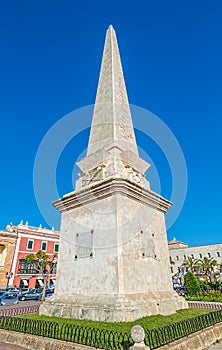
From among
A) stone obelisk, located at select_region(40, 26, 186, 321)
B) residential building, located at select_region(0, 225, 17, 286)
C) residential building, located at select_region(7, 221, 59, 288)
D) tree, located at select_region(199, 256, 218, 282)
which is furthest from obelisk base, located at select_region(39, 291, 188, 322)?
tree, located at select_region(199, 256, 218, 282)

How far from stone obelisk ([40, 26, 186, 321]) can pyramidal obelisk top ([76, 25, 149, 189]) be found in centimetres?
5

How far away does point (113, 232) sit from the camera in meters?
8.20

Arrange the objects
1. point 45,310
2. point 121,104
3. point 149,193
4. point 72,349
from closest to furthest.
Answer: point 72,349 → point 45,310 → point 149,193 → point 121,104

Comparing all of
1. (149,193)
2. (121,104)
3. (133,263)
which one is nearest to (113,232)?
(133,263)

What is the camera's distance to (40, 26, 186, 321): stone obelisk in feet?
25.0

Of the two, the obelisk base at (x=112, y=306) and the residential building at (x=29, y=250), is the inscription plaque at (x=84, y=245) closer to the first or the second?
the obelisk base at (x=112, y=306)

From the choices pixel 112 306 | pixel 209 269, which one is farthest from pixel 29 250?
pixel 112 306

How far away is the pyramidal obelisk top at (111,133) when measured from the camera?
34.6 ft

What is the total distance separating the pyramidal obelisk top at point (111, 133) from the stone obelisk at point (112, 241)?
0.05 meters

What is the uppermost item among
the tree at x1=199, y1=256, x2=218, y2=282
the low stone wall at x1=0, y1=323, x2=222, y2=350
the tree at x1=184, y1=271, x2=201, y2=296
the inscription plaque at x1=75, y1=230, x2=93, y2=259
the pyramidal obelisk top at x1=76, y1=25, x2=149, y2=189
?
the pyramidal obelisk top at x1=76, y1=25, x2=149, y2=189

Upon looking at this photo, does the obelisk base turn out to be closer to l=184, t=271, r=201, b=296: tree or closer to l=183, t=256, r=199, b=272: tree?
l=184, t=271, r=201, b=296: tree

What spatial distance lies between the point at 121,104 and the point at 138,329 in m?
10.5

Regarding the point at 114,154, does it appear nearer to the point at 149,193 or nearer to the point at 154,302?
the point at 149,193

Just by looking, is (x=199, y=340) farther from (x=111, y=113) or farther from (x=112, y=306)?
(x=111, y=113)
